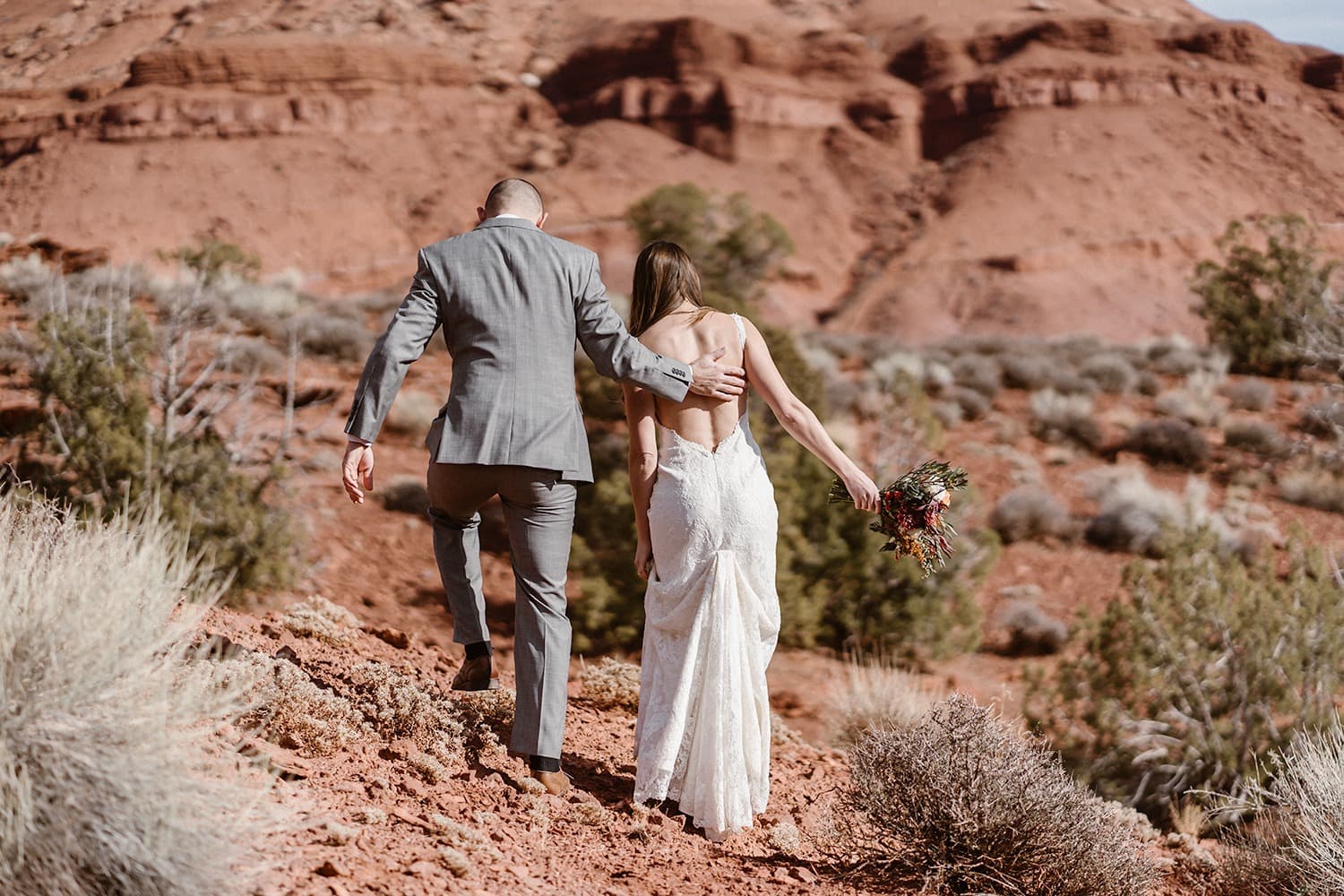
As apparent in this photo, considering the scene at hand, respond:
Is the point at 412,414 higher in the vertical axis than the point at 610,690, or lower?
lower

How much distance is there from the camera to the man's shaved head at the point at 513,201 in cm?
398

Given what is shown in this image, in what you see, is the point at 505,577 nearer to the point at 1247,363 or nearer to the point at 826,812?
the point at 826,812

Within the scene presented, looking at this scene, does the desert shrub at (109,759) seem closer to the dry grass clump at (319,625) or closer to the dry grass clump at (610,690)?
the dry grass clump at (319,625)

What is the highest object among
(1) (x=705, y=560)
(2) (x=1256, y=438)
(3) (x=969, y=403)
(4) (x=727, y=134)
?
(1) (x=705, y=560)

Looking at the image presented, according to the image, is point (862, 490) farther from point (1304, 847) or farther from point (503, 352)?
point (1304, 847)

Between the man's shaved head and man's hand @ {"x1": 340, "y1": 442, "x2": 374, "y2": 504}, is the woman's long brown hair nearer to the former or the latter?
the man's shaved head

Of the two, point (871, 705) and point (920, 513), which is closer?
point (920, 513)

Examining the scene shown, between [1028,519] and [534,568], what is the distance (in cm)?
1351

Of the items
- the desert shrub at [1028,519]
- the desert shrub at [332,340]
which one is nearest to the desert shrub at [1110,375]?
the desert shrub at [1028,519]

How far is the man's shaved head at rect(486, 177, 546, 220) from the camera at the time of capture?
13.0ft

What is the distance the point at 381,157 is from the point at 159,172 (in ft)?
24.9

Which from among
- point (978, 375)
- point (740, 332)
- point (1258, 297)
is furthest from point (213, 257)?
point (1258, 297)

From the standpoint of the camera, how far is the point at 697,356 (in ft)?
13.5

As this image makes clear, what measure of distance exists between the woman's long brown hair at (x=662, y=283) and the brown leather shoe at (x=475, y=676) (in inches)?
53.6
